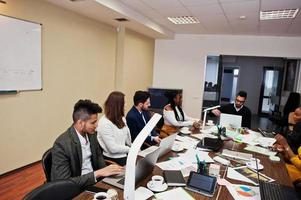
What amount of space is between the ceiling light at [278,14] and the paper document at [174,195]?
3.43m

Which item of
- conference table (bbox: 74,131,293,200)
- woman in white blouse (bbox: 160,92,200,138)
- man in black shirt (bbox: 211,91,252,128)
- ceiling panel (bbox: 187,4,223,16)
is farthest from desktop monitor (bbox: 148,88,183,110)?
conference table (bbox: 74,131,293,200)

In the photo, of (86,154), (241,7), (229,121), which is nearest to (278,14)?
(241,7)

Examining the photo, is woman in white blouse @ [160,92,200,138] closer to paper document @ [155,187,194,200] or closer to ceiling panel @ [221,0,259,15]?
ceiling panel @ [221,0,259,15]

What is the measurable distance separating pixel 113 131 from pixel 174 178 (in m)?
0.91

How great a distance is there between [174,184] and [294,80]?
5782 millimetres

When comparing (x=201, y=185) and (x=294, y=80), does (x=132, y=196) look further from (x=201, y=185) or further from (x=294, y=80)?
(x=294, y=80)

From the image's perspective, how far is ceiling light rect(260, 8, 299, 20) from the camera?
3.64 metres

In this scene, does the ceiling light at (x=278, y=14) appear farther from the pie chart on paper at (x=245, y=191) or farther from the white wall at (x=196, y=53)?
the pie chart on paper at (x=245, y=191)

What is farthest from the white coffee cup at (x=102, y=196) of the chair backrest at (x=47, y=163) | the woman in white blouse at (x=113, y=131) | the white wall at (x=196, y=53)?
the white wall at (x=196, y=53)

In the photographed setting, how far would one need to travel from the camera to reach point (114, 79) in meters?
5.00

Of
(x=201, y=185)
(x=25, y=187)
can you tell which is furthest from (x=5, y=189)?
(x=201, y=185)

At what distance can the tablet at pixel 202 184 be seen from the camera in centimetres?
146

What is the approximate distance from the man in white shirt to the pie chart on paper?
815 millimetres

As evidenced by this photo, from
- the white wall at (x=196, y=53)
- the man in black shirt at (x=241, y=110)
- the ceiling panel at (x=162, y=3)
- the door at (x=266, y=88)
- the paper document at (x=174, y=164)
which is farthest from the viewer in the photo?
the door at (x=266, y=88)
